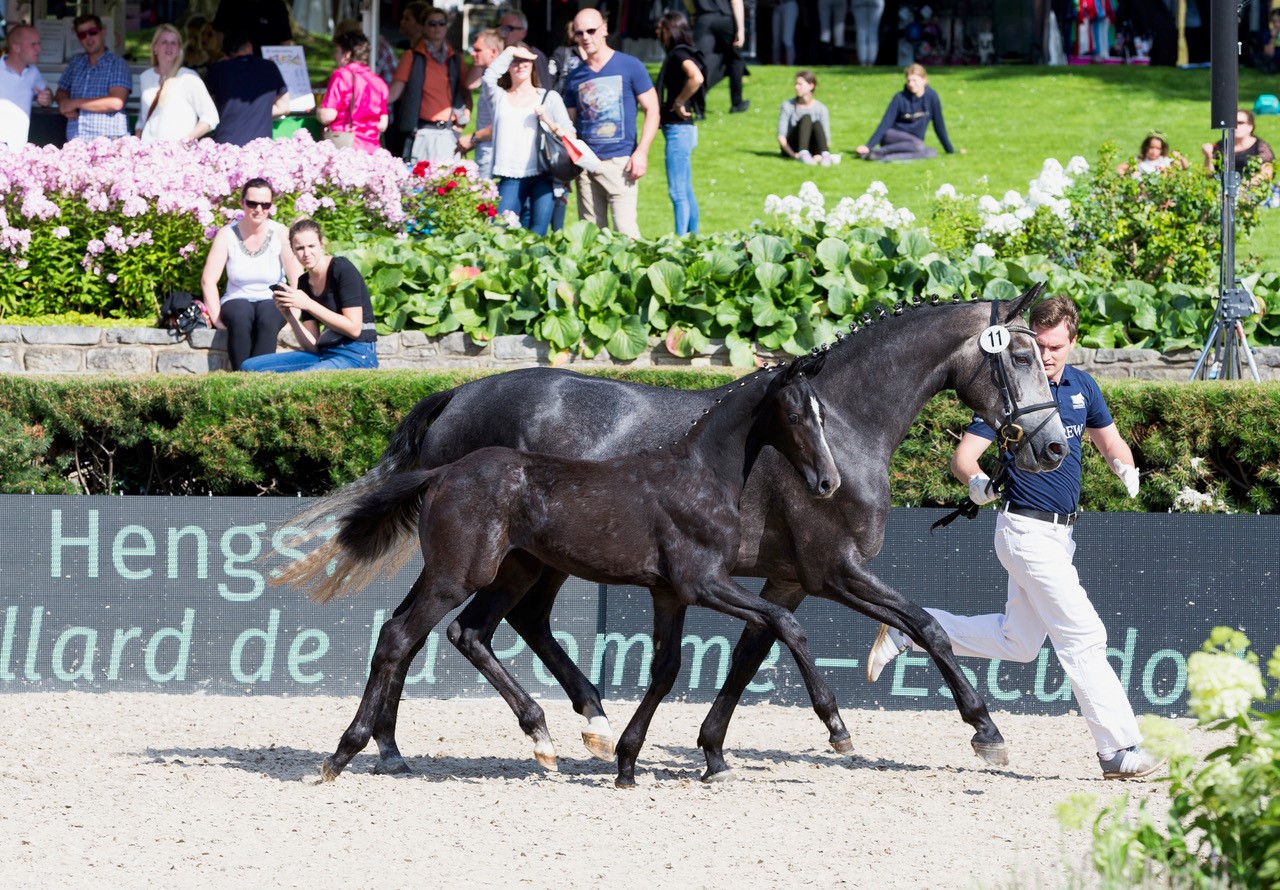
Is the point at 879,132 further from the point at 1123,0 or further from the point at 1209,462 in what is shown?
the point at 1209,462

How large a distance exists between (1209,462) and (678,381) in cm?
254

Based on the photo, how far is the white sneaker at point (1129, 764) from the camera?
21.2ft

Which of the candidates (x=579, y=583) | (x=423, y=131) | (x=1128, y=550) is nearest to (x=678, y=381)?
(x=579, y=583)

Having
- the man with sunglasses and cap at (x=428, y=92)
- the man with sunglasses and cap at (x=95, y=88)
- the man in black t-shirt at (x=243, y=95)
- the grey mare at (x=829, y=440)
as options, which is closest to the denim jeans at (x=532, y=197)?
the man in black t-shirt at (x=243, y=95)

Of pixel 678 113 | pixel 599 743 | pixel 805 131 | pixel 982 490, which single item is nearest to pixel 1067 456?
pixel 982 490

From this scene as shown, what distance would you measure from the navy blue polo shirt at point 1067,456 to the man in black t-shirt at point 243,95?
9146 mm

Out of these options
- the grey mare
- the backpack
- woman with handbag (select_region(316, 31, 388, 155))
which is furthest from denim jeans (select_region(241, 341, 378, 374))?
woman with handbag (select_region(316, 31, 388, 155))

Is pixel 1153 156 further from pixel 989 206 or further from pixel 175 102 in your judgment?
pixel 175 102

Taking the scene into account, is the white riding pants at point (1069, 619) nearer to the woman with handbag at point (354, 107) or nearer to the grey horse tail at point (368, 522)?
the grey horse tail at point (368, 522)

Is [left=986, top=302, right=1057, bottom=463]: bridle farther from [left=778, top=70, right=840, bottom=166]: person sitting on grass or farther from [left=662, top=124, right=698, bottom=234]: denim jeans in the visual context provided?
Answer: [left=778, top=70, right=840, bottom=166]: person sitting on grass

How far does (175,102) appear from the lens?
1384cm

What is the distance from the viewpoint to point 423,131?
15914 mm

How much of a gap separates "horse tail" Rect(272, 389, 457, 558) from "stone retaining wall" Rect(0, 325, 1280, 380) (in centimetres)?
353

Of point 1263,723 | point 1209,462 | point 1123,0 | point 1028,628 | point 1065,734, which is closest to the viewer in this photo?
point 1263,723
